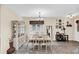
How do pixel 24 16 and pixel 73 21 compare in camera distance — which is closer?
pixel 24 16

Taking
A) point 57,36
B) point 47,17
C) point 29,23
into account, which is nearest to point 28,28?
point 29,23

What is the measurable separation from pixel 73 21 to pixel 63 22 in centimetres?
93

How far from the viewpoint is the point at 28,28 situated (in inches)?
319

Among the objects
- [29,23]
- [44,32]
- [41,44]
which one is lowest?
[41,44]

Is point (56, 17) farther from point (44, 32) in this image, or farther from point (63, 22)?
point (44, 32)

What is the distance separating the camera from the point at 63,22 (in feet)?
30.5
